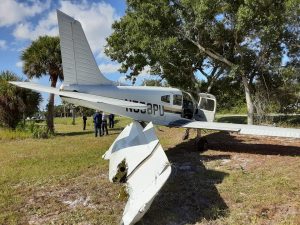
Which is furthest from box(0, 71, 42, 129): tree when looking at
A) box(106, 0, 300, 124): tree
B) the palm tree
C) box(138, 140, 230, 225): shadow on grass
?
box(138, 140, 230, 225): shadow on grass

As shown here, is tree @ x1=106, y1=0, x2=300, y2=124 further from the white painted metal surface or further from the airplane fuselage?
the white painted metal surface

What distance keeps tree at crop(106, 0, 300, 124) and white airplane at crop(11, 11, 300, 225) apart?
7000 mm

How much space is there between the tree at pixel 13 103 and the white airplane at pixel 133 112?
533 inches

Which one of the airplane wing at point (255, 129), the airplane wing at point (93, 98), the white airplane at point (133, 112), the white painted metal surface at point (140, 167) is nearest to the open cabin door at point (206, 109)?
the white airplane at point (133, 112)

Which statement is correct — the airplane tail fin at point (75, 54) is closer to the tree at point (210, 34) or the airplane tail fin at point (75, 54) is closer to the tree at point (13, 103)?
the tree at point (210, 34)

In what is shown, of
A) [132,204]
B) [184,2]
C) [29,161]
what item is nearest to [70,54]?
[29,161]

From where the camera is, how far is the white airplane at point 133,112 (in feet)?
27.5

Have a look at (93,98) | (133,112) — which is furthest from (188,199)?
(133,112)

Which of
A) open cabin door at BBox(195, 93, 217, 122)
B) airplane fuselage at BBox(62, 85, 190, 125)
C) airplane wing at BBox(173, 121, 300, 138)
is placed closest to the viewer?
airplane wing at BBox(173, 121, 300, 138)

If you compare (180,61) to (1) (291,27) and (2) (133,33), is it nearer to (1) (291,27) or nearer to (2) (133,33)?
(2) (133,33)

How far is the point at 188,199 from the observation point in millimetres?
9305

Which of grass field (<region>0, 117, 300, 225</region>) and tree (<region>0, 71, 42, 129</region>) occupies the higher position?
tree (<region>0, 71, 42, 129</region>)

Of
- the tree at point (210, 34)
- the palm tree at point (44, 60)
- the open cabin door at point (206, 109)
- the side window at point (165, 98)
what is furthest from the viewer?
the palm tree at point (44, 60)

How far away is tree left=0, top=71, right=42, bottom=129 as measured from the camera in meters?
26.6
